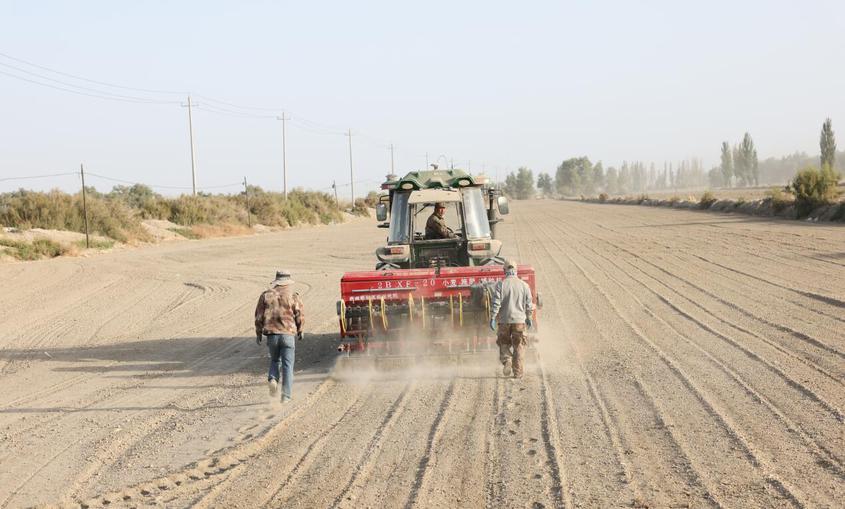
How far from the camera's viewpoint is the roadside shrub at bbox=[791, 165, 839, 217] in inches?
1548

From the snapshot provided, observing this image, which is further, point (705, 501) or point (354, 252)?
point (354, 252)

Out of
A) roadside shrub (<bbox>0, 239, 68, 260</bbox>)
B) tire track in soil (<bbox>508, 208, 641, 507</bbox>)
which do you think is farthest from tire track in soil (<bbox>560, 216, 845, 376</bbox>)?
roadside shrub (<bbox>0, 239, 68, 260</bbox>)

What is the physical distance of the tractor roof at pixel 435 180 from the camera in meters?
12.9

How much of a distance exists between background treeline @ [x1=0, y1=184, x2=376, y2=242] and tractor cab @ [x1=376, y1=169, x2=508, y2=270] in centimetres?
2974

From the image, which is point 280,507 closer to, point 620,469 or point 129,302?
point 620,469

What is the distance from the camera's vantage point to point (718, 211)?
54438 mm

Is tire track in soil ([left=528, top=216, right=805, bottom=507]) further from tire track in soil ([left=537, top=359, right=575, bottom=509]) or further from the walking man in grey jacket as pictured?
the walking man in grey jacket

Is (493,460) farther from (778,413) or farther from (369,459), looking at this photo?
(778,413)

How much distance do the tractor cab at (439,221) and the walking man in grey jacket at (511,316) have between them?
8.15 feet

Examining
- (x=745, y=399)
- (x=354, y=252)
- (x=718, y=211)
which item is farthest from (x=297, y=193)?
(x=745, y=399)

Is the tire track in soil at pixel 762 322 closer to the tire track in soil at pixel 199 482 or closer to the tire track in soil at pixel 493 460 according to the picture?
the tire track in soil at pixel 493 460

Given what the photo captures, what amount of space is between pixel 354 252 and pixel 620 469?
27.3 metres

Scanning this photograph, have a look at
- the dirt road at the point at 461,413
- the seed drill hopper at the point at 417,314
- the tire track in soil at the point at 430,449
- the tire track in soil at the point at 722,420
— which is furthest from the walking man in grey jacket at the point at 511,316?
the tire track in soil at the point at 722,420

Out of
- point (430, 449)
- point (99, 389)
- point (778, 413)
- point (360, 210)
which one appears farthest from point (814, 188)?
point (360, 210)
